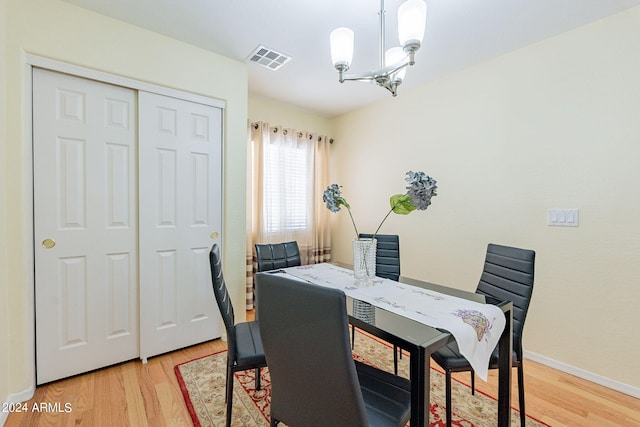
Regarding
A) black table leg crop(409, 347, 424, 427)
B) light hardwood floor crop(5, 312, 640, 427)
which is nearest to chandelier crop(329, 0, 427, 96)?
black table leg crop(409, 347, 424, 427)

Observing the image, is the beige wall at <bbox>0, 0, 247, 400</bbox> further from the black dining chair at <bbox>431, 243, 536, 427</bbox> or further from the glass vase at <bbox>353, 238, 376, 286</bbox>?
the black dining chair at <bbox>431, 243, 536, 427</bbox>

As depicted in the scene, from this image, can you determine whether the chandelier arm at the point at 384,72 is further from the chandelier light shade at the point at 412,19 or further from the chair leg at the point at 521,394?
the chair leg at the point at 521,394

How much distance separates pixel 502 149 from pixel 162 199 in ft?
9.09

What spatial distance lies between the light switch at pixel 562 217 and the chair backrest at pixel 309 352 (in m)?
2.11

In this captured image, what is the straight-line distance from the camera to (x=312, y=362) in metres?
0.94

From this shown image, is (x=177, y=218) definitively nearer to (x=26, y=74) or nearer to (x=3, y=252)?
(x=3, y=252)

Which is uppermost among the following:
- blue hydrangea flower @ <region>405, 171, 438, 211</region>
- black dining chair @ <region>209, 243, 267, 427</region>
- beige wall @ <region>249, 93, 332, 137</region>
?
beige wall @ <region>249, 93, 332, 137</region>

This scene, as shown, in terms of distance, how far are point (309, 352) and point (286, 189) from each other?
2.80 m

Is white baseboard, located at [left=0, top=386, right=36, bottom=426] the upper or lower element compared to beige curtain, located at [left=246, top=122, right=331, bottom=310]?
lower

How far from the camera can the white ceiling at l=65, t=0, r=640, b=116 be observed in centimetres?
185

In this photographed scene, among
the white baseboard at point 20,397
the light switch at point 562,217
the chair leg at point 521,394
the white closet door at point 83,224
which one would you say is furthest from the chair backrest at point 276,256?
the light switch at point 562,217

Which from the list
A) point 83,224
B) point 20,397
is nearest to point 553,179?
point 83,224

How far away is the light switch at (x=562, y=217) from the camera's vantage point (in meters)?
2.09

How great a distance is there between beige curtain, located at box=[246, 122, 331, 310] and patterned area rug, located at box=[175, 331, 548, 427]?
1239 millimetres
